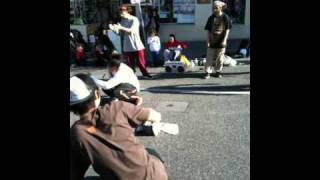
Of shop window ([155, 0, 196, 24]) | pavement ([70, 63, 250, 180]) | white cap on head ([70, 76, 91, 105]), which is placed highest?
shop window ([155, 0, 196, 24])

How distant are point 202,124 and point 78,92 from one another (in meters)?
3.67

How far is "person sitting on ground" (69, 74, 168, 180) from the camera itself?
2943 millimetres

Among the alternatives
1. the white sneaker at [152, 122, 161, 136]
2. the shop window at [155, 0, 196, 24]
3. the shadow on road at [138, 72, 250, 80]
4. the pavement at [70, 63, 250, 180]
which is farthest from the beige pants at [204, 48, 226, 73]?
the shop window at [155, 0, 196, 24]

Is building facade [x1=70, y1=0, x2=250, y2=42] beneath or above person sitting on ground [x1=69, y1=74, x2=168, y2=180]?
above

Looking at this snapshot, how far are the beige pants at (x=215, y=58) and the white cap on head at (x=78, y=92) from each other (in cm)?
653

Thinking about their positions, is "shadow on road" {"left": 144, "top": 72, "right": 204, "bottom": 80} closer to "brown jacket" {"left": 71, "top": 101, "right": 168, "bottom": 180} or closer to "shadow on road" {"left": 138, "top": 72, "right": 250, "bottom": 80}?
"shadow on road" {"left": 138, "top": 72, "right": 250, "bottom": 80}

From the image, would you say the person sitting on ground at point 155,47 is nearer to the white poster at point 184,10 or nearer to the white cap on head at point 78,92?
the white poster at point 184,10

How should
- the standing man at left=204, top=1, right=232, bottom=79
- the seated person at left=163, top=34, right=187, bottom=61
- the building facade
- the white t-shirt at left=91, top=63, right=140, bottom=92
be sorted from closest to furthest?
1. the white t-shirt at left=91, top=63, right=140, bottom=92
2. the standing man at left=204, top=1, right=232, bottom=79
3. the seated person at left=163, top=34, right=187, bottom=61
4. the building facade

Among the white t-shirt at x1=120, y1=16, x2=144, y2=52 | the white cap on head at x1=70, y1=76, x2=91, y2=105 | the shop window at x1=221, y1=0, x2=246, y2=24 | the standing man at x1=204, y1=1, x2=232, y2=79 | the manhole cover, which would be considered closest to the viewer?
the white cap on head at x1=70, y1=76, x2=91, y2=105

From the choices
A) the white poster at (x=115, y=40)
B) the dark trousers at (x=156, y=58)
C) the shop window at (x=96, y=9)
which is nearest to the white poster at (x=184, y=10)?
the shop window at (x=96, y=9)

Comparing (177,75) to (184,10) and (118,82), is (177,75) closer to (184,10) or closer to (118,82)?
(118,82)

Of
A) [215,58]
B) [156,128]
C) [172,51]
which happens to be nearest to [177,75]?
[215,58]

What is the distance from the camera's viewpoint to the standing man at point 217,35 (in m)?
9.03
